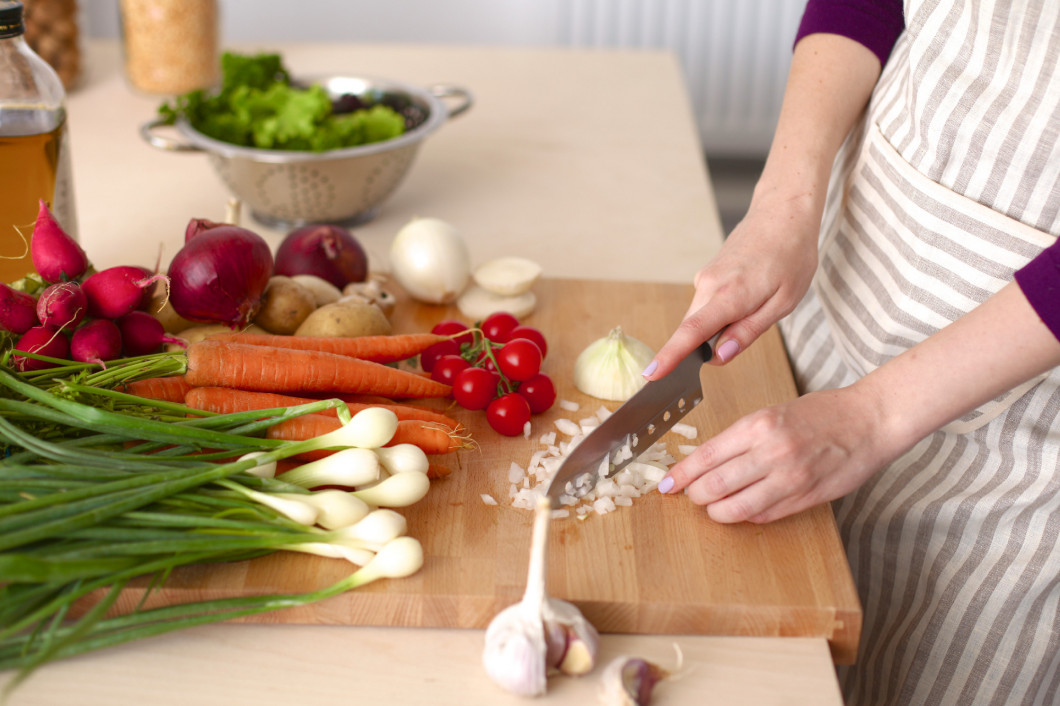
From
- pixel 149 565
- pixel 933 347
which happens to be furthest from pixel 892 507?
pixel 149 565

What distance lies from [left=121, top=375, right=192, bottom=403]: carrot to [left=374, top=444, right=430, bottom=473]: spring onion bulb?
10.4 inches

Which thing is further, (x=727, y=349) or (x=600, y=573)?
(x=727, y=349)

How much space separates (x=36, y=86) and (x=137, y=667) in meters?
0.82

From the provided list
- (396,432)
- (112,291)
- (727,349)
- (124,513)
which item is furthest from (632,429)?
(112,291)

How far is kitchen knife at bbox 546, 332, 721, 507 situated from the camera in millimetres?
959

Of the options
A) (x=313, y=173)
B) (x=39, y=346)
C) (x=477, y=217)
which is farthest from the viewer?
(x=477, y=217)

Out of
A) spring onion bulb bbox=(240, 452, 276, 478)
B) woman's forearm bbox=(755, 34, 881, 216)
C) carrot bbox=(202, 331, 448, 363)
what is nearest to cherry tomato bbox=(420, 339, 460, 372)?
carrot bbox=(202, 331, 448, 363)

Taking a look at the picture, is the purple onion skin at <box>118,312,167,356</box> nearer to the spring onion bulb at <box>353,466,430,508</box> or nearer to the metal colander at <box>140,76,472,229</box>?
the spring onion bulb at <box>353,466,430,508</box>

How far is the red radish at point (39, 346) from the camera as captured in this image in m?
0.99

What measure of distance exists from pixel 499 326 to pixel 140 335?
0.46 m

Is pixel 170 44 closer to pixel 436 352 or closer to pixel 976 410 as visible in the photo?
pixel 436 352

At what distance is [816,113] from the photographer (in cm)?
125

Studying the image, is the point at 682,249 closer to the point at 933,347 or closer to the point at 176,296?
the point at 933,347

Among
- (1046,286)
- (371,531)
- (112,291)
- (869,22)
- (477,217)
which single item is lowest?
(477,217)
